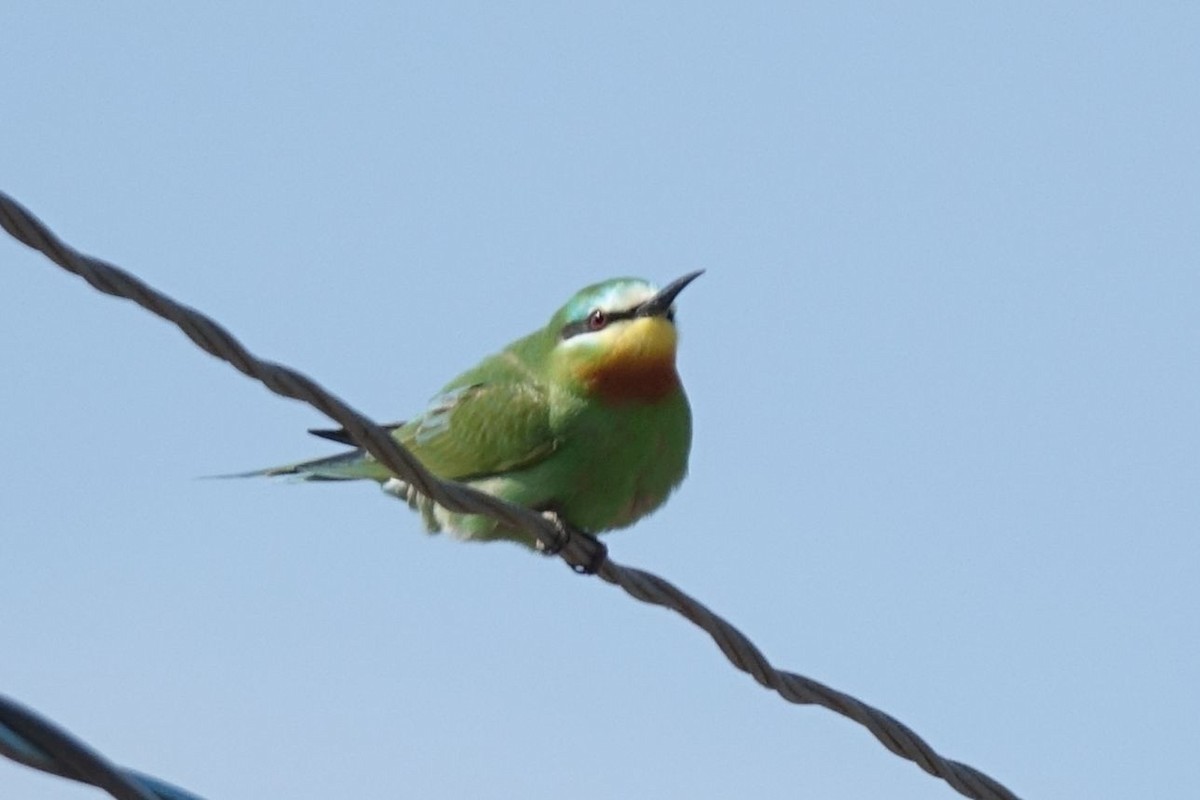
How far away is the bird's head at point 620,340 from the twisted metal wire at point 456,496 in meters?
1.56

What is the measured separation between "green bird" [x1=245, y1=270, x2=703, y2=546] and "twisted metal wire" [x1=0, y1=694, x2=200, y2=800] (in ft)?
12.8

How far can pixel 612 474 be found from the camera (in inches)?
244

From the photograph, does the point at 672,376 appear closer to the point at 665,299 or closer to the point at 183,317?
the point at 665,299

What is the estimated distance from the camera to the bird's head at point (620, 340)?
6.33m

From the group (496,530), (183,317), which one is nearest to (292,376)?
(183,317)

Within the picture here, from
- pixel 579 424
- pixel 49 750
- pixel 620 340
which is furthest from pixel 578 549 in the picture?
pixel 49 750

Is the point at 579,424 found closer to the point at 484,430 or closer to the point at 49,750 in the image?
the point at 484,430

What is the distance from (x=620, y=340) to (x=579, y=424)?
0.29 meters

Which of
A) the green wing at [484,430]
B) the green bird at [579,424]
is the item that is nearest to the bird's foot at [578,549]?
the green bird at [579,424]

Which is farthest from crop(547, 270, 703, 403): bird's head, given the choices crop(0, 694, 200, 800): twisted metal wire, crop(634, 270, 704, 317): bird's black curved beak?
crop(0, 694, 200, 800): twisted metal wire

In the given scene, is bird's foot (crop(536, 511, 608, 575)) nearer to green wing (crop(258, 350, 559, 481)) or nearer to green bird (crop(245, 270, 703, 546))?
green bird (crop(245, 270, 703, 546))

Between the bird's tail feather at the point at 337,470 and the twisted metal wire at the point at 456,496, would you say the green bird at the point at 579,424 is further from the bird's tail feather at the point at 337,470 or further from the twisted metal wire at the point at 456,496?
the twisted metal wire at the point at 456,496

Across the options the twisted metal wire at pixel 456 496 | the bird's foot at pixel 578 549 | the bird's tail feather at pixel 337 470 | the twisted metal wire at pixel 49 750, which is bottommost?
the twisted metal wire at pixel 49 750

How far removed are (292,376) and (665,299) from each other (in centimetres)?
311
